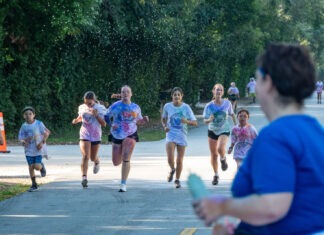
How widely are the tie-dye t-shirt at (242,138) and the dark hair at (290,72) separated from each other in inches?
409

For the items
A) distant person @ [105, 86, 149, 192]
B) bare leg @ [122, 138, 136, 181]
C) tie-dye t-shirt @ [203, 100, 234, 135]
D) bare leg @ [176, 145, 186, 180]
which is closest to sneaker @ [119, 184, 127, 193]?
distant person @ [105, 86, 149, 192]

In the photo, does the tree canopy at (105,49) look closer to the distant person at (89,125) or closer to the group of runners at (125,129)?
the distant person at (89,125)

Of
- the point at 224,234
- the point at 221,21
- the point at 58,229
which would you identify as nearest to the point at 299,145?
the point at 224,234

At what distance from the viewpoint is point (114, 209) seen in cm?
1279

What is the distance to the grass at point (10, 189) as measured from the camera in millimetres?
14564

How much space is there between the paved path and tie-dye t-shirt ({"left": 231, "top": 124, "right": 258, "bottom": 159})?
86 cm

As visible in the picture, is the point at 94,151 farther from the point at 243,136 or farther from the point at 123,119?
the point at 243,136

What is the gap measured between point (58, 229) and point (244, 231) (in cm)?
768

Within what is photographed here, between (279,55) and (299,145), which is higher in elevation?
(279,55)

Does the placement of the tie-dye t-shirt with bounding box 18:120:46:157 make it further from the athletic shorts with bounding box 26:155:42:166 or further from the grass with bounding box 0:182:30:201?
the grass with bounding box 0:182:30:201

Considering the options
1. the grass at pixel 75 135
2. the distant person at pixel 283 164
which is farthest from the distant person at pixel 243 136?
the grass at pixel 75 135

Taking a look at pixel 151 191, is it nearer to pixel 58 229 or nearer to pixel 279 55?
pixel 58 229

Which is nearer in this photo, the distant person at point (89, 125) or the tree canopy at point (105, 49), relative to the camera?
the distant person at point (89, 125)

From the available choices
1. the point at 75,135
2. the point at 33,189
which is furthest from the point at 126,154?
the point at 75,135
